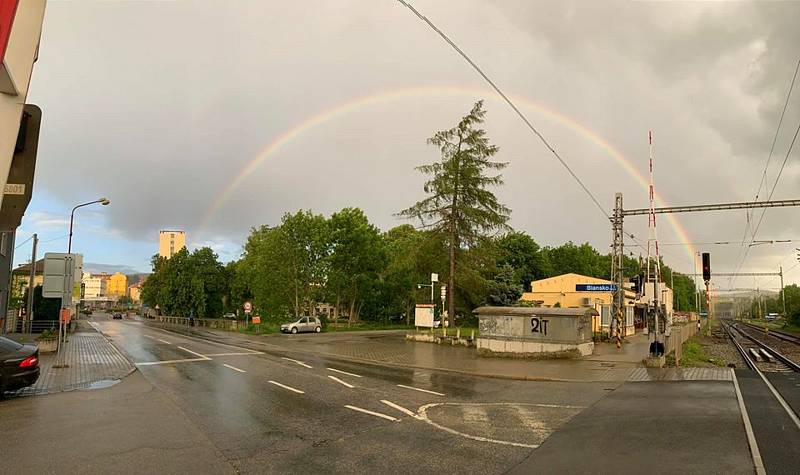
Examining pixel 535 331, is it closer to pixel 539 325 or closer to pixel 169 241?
pixel 539 325

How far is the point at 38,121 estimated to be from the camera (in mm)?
2611

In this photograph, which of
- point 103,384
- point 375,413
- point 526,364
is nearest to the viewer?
point 375,413

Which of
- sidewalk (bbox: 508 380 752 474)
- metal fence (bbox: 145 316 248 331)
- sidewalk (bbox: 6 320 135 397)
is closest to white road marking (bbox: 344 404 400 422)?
sidewalk (bbox: 508 380 752 474)

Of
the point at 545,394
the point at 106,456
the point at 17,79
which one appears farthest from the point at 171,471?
the point at 545,394

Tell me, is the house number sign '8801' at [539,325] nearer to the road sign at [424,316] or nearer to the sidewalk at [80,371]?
the road sign at [424,316]

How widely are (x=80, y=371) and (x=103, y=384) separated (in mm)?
3231

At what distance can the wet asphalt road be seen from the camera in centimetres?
720

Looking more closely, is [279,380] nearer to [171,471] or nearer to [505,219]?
[171,471]

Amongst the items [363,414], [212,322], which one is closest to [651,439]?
[363,414]

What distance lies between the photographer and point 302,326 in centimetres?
4384

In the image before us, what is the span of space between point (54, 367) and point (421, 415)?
1359 cm

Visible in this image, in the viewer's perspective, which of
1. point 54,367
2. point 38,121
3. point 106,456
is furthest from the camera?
point 54,367

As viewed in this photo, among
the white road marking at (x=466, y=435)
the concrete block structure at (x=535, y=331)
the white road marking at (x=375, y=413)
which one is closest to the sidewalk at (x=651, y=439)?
the white road marking at (x=466, y=435)

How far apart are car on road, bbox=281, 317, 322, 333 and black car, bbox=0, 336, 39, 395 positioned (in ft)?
101
